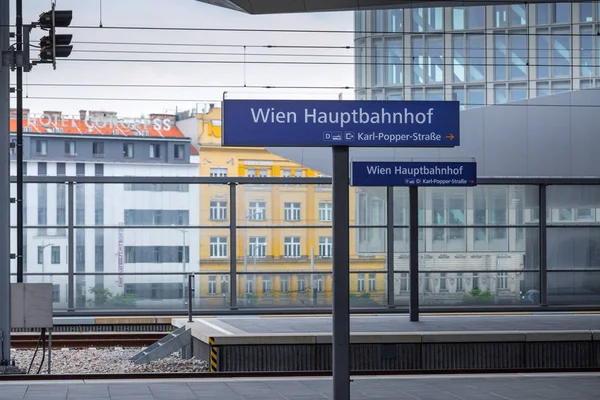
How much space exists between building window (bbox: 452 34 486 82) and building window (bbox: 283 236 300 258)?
49.2 feet

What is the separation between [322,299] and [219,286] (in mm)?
2211

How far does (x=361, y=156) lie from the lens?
89.5ft

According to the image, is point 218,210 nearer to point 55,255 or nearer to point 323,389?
point 55,255

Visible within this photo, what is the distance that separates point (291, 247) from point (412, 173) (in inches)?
222

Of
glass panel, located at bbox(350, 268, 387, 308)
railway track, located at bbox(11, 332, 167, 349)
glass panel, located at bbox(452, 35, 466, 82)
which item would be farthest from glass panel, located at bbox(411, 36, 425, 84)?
railway track, located at bbox(11, 332, 167, 349)

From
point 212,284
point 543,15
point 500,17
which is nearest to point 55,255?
point 212,284

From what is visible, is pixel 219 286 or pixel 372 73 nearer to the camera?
pixel 219 286

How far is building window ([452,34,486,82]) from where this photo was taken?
36.6 m

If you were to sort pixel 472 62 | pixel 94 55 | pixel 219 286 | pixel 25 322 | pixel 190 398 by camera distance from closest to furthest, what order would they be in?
pixel 190 398
pixel 25 322
pixel 219 286
pixel 94 55
pixel 472 62

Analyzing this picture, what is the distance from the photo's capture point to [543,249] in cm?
2355

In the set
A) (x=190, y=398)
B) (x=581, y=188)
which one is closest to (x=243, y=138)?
(x=190, y=398)

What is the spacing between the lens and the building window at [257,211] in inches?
903

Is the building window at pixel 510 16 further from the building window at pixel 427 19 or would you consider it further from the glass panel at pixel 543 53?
the building window at pixel 427 19

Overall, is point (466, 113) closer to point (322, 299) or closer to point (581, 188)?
point (581, 188)
